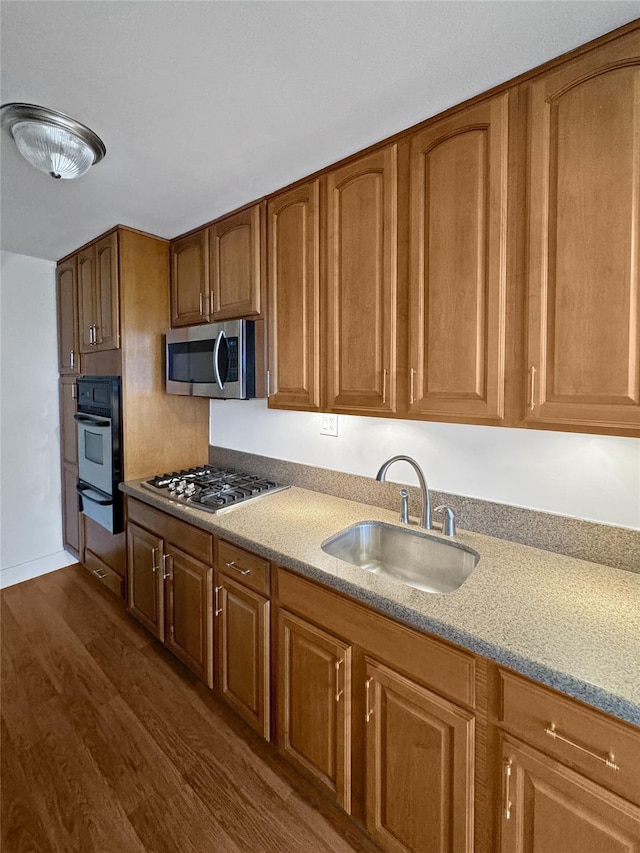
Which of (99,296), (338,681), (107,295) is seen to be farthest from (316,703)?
(99,296)

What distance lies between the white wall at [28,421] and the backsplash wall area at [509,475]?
7.02 feet

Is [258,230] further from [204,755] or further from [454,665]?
[204,755]

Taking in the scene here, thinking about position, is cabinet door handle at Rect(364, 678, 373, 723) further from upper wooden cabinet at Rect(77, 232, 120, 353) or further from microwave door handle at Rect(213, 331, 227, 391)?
upper wooden cabinet at Rect(77, 232, 120, 353)

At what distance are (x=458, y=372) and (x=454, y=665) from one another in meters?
0.83

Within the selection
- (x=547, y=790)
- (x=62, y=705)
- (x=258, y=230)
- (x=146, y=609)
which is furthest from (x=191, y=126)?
(x=62, y=705)

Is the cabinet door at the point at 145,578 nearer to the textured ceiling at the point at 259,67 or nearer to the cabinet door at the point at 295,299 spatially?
the cabinet door at the point at 295,299

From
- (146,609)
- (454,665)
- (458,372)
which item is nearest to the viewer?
(454,665)

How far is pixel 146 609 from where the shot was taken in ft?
7.61

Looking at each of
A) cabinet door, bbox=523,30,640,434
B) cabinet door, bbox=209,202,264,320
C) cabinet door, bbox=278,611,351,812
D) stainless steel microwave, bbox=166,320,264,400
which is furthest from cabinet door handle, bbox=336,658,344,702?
cabinet door, bbox=209,202,264,320

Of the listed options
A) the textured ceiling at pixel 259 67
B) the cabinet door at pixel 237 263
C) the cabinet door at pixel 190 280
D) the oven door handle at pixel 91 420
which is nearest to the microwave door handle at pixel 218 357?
the cabinet door at pixel 237 263

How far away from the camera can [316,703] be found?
1401 millimetres

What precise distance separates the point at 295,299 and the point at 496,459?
3.44 feet

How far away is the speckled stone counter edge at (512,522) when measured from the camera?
1.28m

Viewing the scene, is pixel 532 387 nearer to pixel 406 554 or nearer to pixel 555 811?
pixel 406 554
